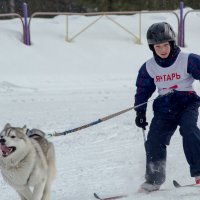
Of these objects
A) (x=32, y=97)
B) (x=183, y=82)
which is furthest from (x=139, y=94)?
(x=32, y=97)

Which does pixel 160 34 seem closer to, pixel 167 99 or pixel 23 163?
pixel 167 99

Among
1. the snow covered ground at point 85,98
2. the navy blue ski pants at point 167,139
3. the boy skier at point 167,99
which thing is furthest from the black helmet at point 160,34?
the snow covered ground at point 85,98

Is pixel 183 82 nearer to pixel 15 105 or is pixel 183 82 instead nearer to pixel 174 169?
pixel 174 169

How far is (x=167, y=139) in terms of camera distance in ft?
16.5

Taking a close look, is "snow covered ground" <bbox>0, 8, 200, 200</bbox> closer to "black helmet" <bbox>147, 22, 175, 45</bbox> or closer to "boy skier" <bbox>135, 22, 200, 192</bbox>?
"boy skier" <bbox>135, 22, 200, 192</bbox>

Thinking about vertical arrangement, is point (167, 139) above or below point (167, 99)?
below

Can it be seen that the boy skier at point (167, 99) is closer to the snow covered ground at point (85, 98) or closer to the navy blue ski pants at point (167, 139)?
the navy blue ski pants at point (167, 139)

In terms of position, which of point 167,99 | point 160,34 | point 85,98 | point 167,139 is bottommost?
point 85,98

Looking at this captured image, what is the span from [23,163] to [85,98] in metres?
6.56

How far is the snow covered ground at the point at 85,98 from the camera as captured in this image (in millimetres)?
5641

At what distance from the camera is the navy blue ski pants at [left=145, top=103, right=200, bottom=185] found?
4.79 m

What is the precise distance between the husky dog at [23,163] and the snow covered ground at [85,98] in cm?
60

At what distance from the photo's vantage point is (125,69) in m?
15.2

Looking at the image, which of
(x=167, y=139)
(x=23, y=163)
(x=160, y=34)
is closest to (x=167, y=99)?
(x=167, y=139)
